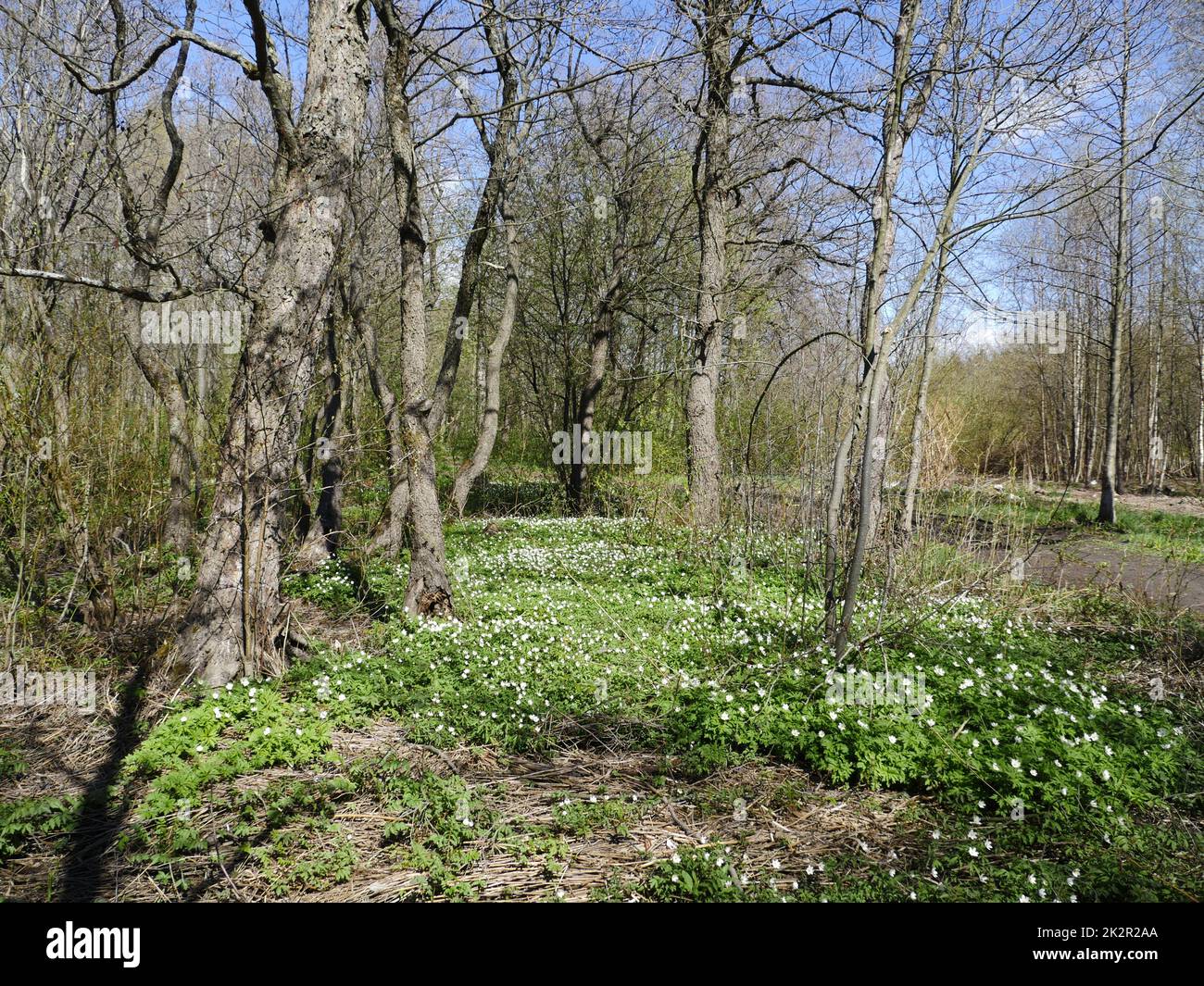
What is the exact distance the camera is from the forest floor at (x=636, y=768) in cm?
316

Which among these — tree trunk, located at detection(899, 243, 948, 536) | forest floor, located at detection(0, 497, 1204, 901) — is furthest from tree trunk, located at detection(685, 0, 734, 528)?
forest floor, located at detection(0, 497, 1204, 901)

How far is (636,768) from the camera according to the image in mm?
4234

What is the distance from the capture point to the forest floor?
316 centimetres

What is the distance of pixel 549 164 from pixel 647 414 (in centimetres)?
616

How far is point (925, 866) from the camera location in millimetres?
3225

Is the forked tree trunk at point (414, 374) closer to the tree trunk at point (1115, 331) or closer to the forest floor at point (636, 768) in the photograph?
the forest floor at point (636, 768)

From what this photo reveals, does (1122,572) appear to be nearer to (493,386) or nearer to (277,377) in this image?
(277,377)

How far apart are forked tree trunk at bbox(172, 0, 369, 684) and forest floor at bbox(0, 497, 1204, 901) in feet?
1.44

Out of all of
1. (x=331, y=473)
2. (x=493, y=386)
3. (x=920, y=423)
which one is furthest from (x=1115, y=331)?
(x=331, y=473)

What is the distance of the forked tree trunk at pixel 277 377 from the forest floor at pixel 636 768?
439 mm

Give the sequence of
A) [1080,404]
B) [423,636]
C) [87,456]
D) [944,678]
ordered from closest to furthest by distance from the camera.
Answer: [944,678] < [87,456] < [423,636] < [1080,404]

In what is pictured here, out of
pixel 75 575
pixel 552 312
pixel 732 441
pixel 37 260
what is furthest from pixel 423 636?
pixel 552 312

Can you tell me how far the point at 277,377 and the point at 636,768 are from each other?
3698 millimetres

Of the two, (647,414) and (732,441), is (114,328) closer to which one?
(732,441)
